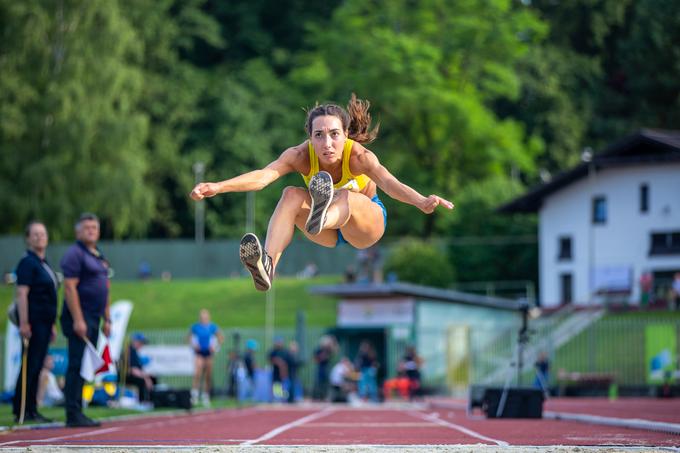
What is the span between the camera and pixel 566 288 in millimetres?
53031

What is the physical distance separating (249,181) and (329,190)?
629 millimetres

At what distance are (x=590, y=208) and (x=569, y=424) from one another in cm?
3976

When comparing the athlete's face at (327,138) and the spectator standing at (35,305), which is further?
the spectator standing at (35,305)

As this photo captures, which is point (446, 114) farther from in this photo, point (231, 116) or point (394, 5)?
point (231, 116)

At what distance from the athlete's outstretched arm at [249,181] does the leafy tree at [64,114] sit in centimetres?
3973

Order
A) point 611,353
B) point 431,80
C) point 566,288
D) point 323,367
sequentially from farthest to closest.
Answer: point 431,80 < point 566,288 < point 611,353 < point 323,367

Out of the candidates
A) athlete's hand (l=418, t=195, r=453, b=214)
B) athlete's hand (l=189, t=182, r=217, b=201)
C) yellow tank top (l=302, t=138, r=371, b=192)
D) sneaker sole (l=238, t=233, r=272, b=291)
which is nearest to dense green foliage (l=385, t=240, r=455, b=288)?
yellow tank top (l=302, t=138, r=371, b=192)

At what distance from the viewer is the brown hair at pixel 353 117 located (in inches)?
393

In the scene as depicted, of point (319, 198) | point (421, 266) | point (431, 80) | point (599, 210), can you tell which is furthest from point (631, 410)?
point (431, 80)

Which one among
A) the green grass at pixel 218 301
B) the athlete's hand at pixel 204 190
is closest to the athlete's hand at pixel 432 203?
the athlete's hand at pixel 204 190

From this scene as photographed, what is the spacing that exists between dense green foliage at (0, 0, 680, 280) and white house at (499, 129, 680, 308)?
3370 mm

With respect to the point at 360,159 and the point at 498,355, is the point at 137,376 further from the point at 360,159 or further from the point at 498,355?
the point at 498,355

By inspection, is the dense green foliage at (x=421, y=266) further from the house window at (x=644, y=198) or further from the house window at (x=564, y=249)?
the house window at (x=644, y=198)

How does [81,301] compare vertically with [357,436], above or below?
above
